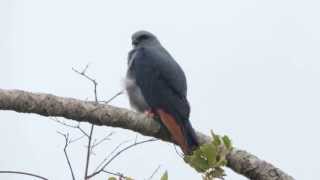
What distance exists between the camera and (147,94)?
19.6 feet

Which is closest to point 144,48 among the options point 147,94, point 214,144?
point 147,94

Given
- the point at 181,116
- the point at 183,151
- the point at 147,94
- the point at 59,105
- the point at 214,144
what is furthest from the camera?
the point at 147,94

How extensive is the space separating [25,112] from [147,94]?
2.12 m

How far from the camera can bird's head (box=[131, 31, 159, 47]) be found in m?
6.88

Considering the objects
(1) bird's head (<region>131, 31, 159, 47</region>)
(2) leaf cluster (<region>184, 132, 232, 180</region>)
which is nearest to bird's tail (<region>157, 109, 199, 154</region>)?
(2) leaf cluster (<region>184, 132, 232, 180</region>)

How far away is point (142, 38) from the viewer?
22.9 feet

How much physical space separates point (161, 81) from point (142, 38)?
1105 mm

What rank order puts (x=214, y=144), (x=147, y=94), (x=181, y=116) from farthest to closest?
(x=147, y=94) → (x=181, y=116) → (x=214, y=144)

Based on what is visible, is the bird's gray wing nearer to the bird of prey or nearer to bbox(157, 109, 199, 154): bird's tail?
the bird of prey

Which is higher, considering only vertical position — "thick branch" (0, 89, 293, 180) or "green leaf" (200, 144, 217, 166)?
"green leaf" (200, 144, 217, 166)

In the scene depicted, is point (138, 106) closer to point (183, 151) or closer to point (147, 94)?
point (147, 94)

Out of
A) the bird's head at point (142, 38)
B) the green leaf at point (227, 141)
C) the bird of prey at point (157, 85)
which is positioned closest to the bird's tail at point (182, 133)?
the bird of prey at point (157, 85)

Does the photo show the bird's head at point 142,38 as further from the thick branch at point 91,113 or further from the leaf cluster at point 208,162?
the leaf cluster at point 208,162

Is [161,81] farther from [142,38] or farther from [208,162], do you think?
[208,162]
